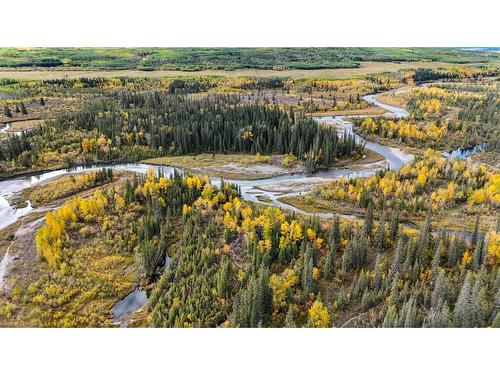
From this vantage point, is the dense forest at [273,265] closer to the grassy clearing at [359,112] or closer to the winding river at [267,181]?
the winding river at [267,181]

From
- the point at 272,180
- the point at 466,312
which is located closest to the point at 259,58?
the point at 272,180

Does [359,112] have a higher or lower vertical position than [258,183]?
higher

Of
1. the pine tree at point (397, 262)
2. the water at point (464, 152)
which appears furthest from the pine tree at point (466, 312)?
the water at point (464, 152)

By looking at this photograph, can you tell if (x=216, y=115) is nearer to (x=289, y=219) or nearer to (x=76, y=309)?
(x=289, y=219)

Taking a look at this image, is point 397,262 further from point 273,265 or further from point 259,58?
point 259,58

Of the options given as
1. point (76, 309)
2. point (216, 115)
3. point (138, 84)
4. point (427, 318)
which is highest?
point (138, 84)

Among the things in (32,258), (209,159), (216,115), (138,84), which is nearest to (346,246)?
(32,258)
